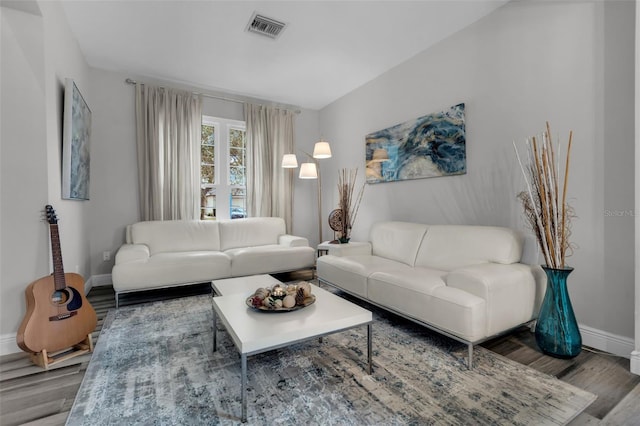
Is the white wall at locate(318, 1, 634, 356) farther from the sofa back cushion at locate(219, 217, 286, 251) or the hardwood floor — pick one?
the sofa back cushion at locate(219, 217, 286, 251)

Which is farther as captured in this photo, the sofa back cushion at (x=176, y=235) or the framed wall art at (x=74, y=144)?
the sofa back cushion at (x=176, y=235)

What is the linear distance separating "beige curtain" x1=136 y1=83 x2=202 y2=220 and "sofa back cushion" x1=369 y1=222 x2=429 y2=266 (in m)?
2.58

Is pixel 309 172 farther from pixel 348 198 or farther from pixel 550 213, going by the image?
pixel 550 213

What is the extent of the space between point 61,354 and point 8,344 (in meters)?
0.39

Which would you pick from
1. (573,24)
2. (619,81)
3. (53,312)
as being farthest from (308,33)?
(53,312)

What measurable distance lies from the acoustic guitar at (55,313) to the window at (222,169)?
2.42m

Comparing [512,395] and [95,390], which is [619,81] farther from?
[95,390]

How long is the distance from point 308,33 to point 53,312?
124 inches

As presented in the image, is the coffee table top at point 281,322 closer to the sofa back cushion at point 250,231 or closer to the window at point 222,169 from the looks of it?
the sofa back cushion at point 250,231

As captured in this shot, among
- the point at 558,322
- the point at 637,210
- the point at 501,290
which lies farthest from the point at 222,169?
the point at 637,210

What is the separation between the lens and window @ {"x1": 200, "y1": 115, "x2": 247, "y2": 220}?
14.9ft

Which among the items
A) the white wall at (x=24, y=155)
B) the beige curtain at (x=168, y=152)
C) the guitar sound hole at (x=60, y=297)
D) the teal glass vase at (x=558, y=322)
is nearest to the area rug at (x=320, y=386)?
the teal glass vase at (x=558, y=322)

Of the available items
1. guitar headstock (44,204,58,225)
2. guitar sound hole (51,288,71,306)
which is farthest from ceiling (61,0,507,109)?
guitar sound hole (51,288,71,306)

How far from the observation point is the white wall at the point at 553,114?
2004 mm
